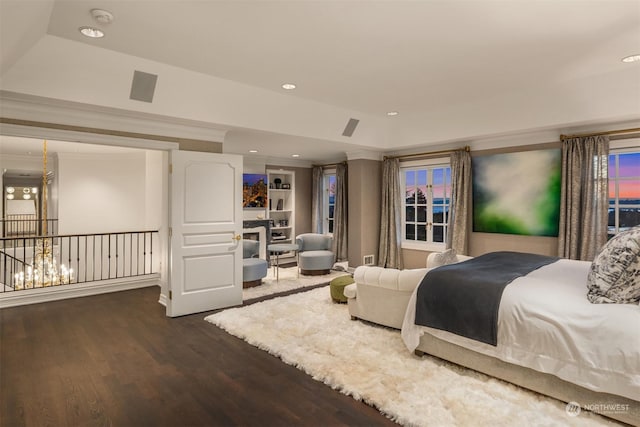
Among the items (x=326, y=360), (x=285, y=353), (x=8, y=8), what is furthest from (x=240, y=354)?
(x=8, y=8)

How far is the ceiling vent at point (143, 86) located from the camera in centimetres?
351

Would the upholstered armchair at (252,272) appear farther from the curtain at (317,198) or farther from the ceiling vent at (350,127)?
the curtain at (317,198)

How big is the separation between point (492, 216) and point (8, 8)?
5735 millimetres

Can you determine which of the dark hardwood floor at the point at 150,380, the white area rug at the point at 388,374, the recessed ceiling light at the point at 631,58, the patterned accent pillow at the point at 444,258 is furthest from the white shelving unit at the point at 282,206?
the recessed ceiling light at the point at 631,58

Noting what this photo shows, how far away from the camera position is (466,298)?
9.27 feet

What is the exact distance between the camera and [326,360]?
10.1 feet

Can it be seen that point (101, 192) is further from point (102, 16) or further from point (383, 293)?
point (383, 293)

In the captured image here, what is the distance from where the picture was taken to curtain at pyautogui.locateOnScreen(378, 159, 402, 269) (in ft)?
22.2

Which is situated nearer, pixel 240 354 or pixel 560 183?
pixel 240 354

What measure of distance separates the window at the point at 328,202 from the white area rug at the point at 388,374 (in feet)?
13.7

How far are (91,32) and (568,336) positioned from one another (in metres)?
4.16

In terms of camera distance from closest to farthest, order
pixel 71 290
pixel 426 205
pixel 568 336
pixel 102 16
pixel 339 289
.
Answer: pixel 568 336 < pixel 102 16 < pixel 339 289 < pixel 71 290 < pixel 426 205

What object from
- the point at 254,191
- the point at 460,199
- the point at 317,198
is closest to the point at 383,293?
the point at 460,199

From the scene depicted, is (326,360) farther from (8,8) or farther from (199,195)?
(8,8)
